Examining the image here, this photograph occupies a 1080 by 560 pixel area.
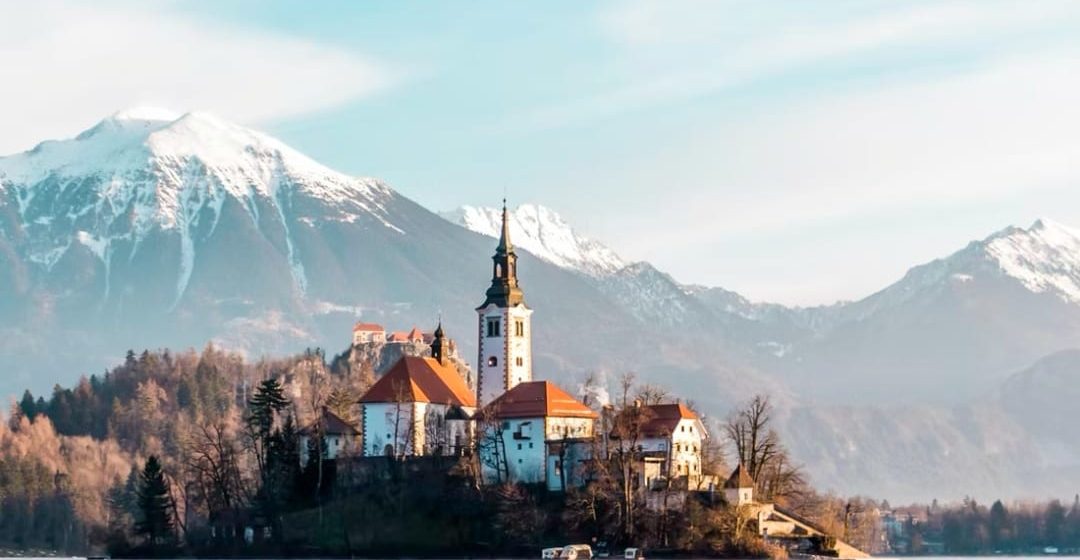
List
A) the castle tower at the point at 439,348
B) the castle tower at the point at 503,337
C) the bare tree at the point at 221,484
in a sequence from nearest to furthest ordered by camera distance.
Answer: the bare tree at the point at 221,484, the castle tower at the point at 503,337, the castle tower at the point at 439,348

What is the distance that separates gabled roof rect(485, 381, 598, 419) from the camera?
520 feet

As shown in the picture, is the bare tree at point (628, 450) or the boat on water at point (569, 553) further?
the bare tree at point (628, 450)

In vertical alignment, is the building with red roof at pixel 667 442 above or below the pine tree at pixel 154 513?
above

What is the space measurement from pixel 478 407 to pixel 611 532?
25295mm

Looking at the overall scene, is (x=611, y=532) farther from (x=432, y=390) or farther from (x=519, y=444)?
(x=432, y=390)

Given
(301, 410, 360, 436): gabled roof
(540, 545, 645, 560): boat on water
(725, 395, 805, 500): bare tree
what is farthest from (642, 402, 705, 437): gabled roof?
(301, 410, 360, 436): gabled roof

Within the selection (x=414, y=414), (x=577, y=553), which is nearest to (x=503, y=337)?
(x=414, y=414)

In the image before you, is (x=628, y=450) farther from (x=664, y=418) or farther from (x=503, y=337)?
(x=503, y=337)

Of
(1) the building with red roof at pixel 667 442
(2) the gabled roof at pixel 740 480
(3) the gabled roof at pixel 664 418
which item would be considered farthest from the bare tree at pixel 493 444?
(2) the gabled roof at pixel 740 480

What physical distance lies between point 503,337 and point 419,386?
9596 millimetres

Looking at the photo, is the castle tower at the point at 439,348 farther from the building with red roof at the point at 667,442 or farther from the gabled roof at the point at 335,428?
the building with red roof at the point at 667,442

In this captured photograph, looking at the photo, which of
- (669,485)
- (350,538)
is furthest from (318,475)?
(669,485)

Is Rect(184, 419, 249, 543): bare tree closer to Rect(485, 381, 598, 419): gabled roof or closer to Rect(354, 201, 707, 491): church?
Rect(354, 201, 707, 491): church

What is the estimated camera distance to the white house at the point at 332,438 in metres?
164
